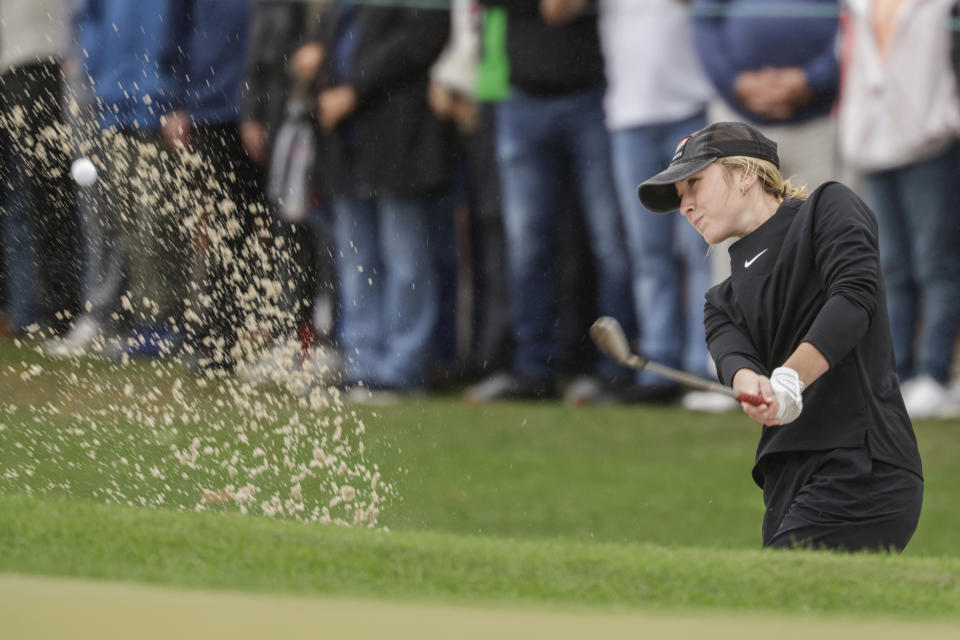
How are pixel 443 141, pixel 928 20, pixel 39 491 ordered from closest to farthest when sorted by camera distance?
pixel 39 491, pixel 928 20, pixel 443 141

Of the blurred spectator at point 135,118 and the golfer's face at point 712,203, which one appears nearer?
the golfer's face at point 712,203

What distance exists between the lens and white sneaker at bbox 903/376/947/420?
7977mm

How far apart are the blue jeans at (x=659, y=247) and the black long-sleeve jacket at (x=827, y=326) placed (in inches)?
170

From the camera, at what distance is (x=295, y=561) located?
384 centimetres

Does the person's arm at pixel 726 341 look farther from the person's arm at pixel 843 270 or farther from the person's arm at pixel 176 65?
the person's arm at pixel 176 65

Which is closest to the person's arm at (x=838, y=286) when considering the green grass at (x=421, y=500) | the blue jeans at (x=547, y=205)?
the green grass at (x=421, y=500)

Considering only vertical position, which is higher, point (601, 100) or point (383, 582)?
point (601, 100)

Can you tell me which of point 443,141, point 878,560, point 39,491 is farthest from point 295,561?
point 443,141

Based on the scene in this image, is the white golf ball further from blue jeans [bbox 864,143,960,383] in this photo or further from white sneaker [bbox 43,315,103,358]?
blue jeans [bbox 864,143,960,383]

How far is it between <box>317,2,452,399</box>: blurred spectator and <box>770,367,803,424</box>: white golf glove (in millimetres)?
5455

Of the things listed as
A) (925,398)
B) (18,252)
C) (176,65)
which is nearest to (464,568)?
(925,398)

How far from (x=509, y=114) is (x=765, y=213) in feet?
15.9

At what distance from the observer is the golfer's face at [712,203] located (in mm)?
4188

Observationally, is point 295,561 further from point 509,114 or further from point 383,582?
point 509,114
